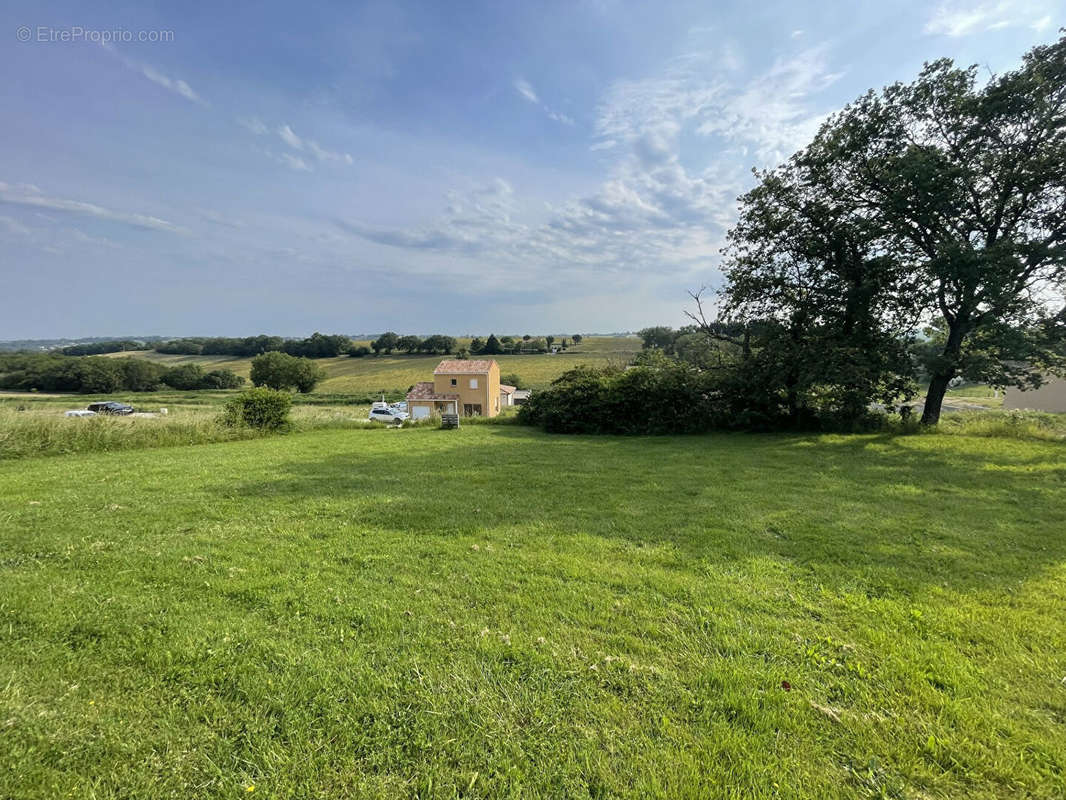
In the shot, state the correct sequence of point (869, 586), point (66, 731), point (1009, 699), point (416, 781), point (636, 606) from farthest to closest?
point (869, 586)
point (636, 606)
point (1009, 699)
point (66, 731)
point (416, 781)

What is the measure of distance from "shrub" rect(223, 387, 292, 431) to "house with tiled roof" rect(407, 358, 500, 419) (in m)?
17.5

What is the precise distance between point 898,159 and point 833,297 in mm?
3506

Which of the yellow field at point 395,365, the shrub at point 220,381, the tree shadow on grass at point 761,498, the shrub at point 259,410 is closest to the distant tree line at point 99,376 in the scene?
the shrub at point 220,381

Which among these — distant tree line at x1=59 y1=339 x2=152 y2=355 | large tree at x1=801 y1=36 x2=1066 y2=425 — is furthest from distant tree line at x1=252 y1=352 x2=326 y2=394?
large tree at x1=801 y1=36 x2=1066 y2=425

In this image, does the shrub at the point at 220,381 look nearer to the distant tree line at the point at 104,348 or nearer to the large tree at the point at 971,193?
the distant tree line at the point at 104,348

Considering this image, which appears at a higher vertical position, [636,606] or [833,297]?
[833,297]

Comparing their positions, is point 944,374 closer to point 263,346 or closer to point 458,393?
point 458,393

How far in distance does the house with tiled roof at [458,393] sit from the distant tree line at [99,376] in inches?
1427

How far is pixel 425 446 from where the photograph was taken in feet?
35.2

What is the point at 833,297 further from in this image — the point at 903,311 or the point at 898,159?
the point at 898,159

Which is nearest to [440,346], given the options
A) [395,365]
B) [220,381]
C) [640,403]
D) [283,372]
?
[395,365]

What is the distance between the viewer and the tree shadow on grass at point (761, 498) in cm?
404

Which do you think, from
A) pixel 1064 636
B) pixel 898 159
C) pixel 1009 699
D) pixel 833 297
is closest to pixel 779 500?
pixel 1064 636

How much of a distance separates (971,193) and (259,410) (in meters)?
21.4
